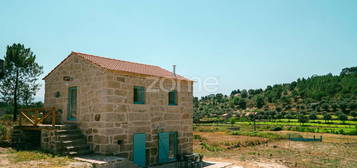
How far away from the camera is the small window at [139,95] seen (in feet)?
43.2

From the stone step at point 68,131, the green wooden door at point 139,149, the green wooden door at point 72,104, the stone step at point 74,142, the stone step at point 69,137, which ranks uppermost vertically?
the green wooden door at point 72,104

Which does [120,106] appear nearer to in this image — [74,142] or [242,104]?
[74,142]

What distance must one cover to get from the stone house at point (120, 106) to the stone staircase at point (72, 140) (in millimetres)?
257

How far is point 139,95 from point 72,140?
11.9ft

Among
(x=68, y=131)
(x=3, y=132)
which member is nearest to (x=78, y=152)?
(x=68, y=131)

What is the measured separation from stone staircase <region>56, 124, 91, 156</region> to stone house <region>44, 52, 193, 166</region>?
0.26 meters

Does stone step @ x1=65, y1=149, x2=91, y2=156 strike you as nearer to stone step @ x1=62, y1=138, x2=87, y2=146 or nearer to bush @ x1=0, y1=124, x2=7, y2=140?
stone step @ x1=62, y1=138, x2=87, y2=146

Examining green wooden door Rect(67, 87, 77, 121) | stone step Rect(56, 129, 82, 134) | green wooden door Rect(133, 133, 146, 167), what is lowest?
green wooden door Rect(133, 133, 146, 167)

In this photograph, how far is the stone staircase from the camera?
11.0 meters

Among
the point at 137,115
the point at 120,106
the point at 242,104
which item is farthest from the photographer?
the point at 242,104

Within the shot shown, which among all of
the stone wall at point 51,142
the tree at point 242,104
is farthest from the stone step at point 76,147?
the tree at point 242,104

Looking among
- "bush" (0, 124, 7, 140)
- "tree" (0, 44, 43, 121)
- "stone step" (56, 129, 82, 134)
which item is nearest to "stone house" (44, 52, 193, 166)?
"stone step" (56, 129, 82, 134)

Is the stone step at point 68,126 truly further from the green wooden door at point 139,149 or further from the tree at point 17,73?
the tree at point 17,73

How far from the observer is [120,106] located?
12070mm
